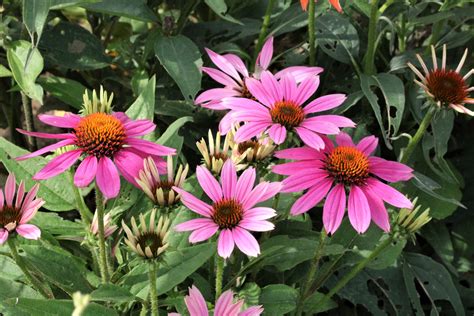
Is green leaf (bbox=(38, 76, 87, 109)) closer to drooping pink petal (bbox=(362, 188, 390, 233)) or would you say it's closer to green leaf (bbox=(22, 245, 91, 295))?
green leaf (bbox=(22, 245, 91, 295))

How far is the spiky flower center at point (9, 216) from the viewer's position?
79cm

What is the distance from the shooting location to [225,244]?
0.76m

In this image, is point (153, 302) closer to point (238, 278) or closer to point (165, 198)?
point (165, 198)

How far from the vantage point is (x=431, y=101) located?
0.90 metres

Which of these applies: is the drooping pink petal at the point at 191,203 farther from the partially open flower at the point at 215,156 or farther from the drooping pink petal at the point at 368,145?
the drooping pink petal at the point at 368,145

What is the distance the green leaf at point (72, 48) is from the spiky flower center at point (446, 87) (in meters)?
0.65

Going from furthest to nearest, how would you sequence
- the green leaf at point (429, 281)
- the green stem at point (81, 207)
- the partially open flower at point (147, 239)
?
the green leaf at point (429, 281)
the green stem at point (81, 207)
the partially open flower at point (147, 239)

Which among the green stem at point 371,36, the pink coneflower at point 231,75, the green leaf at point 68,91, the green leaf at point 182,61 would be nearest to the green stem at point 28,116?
the green leaf at point 68,91

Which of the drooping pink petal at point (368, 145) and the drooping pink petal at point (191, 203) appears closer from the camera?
the drooping pink petal at point (191, 203)

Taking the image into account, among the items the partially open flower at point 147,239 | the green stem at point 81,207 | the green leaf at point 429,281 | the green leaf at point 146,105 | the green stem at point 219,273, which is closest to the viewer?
the partially open flower at point 147,239

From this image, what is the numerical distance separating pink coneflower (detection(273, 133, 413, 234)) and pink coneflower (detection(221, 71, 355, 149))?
0.09 feet

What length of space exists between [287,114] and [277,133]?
0.14 ft

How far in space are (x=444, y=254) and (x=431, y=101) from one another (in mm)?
577

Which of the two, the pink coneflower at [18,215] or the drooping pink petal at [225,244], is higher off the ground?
the pink coneflower at [18,215]
